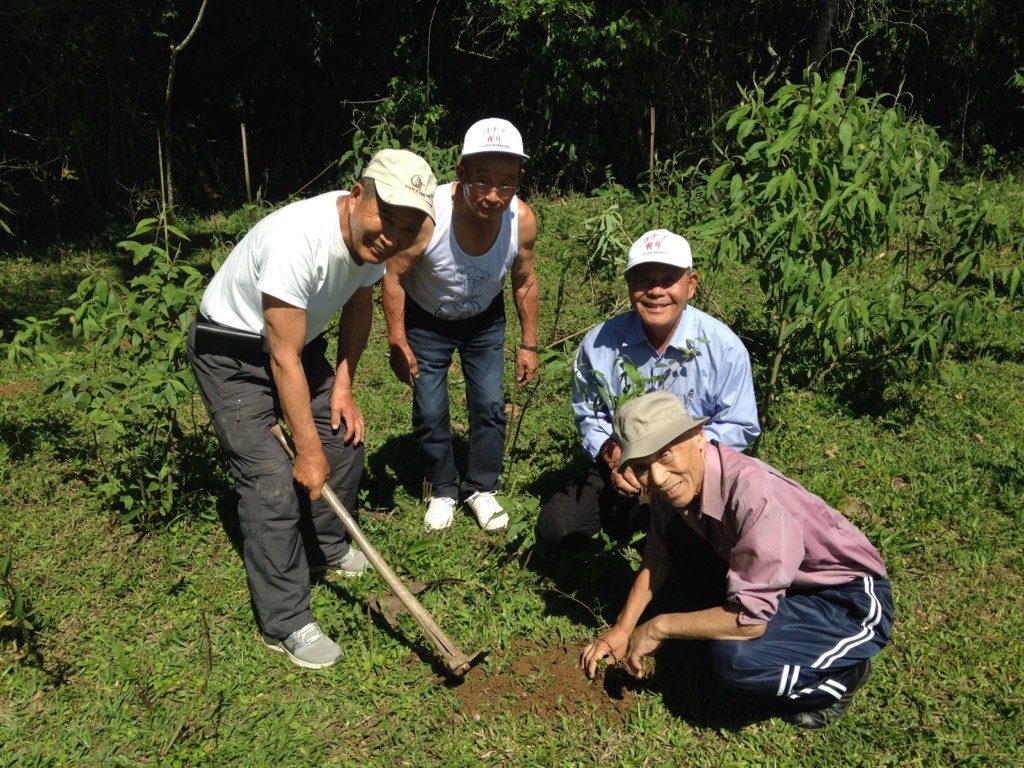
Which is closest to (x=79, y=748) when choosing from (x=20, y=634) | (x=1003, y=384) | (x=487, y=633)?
(x=20, y=634)

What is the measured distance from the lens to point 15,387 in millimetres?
5195

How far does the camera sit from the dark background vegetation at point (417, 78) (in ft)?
27.6

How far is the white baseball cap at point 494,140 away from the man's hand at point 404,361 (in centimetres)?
83

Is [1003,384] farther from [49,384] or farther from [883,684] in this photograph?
[49,384]

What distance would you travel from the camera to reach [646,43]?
895 centimetres

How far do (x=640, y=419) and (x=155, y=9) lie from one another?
28.1 feet

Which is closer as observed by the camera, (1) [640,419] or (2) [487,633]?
(1) [640,419]

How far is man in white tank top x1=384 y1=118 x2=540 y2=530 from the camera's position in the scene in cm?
343

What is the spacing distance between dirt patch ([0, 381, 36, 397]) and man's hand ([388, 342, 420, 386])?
2.72 metres

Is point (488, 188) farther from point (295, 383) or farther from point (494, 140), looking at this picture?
point (295, 383)

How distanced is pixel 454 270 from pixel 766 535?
173 cm

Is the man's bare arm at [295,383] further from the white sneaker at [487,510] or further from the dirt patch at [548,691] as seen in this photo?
the white sneaker at [487,510]

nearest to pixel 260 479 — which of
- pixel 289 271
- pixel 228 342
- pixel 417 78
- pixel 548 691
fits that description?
pixel 228 342

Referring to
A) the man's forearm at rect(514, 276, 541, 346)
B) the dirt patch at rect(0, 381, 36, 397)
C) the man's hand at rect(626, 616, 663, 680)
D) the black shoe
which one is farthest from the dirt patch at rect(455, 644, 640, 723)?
the dirt patch at rect(0, 381, 36, 397)
